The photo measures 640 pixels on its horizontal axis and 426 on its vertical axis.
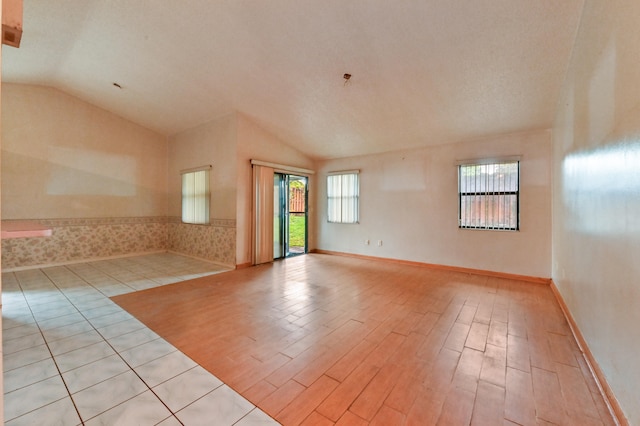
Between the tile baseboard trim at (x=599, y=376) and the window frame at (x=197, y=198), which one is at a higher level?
the window frame at (x=197, y=198)

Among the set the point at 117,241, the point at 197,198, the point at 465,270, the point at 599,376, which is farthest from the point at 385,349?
the point at 117,241

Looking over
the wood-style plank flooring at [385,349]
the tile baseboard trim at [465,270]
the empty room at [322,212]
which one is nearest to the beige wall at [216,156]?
the empty room at [322,212]

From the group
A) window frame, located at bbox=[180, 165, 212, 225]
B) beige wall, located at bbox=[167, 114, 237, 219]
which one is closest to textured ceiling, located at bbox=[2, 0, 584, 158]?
beige wall, located at bbox=[167, 114, 237, 219]

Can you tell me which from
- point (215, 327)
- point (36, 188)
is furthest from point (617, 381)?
point (36, 188)

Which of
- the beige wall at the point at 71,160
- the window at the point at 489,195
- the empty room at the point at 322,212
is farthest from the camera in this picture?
the beige wall at the point at 71,160

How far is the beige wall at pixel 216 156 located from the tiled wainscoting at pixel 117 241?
0.36 meters

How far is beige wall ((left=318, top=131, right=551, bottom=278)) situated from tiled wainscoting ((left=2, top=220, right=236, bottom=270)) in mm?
2566

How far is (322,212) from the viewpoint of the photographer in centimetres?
689

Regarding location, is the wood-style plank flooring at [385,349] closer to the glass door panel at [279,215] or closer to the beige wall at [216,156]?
the beige wall at [216,156]

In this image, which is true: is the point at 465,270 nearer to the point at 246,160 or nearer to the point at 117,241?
the point at 246,160

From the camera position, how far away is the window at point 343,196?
630 centimetres

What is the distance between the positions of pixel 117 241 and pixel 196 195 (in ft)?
6.36

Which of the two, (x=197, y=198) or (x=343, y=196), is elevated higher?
(x=343, y=196)

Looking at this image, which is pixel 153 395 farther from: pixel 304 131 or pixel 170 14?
pixel 304 131
